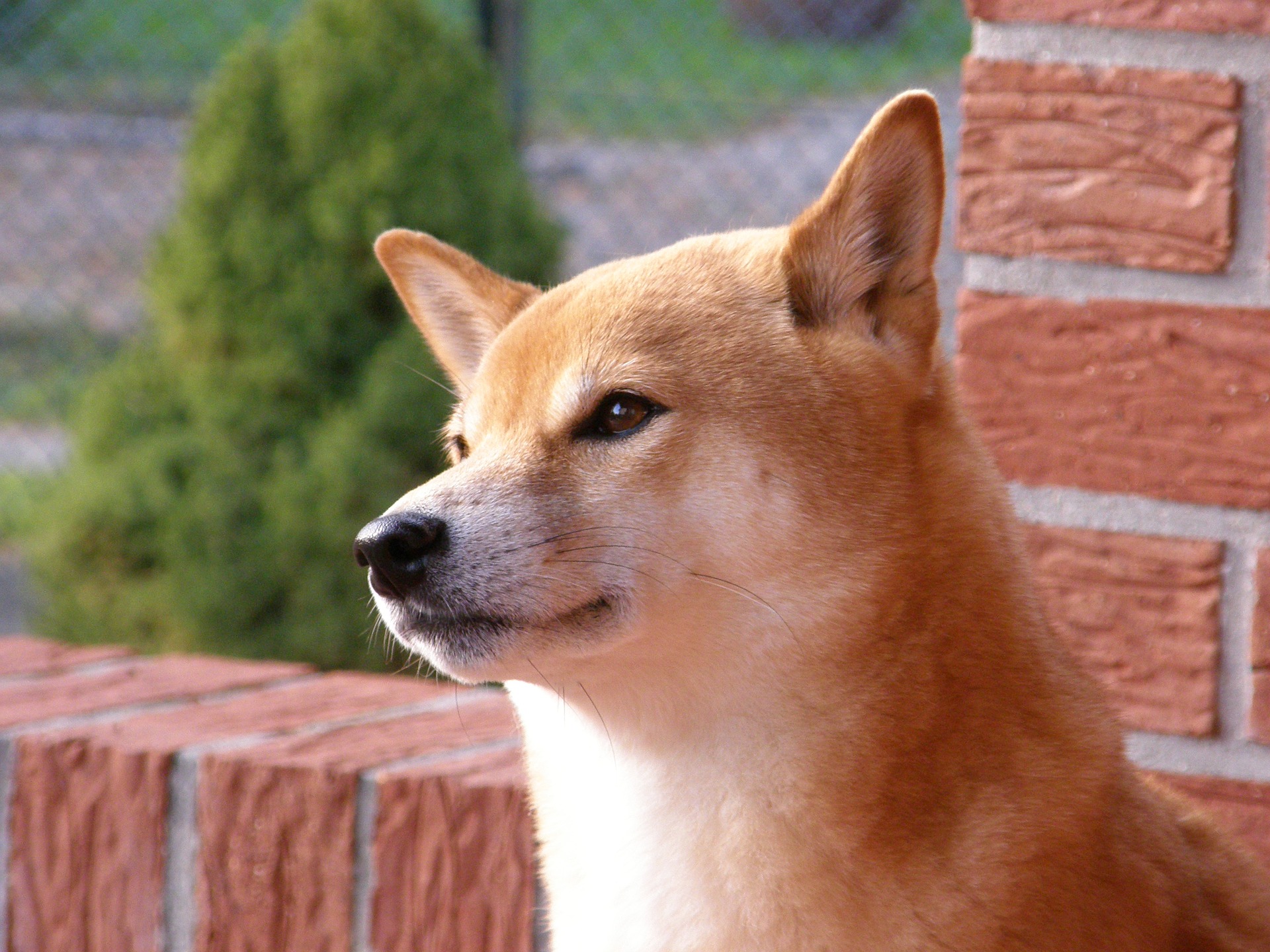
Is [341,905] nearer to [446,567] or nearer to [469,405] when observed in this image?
[446,567]

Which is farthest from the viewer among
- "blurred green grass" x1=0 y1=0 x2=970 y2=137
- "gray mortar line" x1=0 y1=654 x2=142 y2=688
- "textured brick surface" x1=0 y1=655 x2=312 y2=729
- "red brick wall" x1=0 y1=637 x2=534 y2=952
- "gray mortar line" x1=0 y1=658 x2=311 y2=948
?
"blurred green grass" x1=0 y1=0 x2=970 y2=137

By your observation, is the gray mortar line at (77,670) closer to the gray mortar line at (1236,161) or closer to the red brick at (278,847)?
the red brick at (278,847)

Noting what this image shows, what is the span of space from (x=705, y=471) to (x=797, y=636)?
199 millimetres

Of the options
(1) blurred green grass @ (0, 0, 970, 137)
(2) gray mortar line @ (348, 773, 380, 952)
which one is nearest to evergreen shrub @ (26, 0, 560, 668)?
(1) blurred green grass @ (0, 0, 970, 137)

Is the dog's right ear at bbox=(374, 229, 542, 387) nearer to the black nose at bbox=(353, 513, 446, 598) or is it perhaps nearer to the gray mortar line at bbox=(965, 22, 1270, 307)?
the black nose at bbox=(353, 513, 446, 598)

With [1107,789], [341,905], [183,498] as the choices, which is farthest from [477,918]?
[183,498]

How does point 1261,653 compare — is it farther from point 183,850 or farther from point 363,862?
point 183,850

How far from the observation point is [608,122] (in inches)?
212

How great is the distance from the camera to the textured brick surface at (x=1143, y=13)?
5.36ft

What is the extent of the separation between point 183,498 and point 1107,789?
2956 millimetres

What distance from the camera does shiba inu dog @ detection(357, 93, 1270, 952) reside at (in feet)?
4.69

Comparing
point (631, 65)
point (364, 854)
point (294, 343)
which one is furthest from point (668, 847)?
point (631, 65)

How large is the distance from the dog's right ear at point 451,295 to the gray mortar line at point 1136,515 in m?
0.69

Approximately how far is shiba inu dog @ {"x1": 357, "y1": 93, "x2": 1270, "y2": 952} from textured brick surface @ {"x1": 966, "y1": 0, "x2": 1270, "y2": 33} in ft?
0.89
